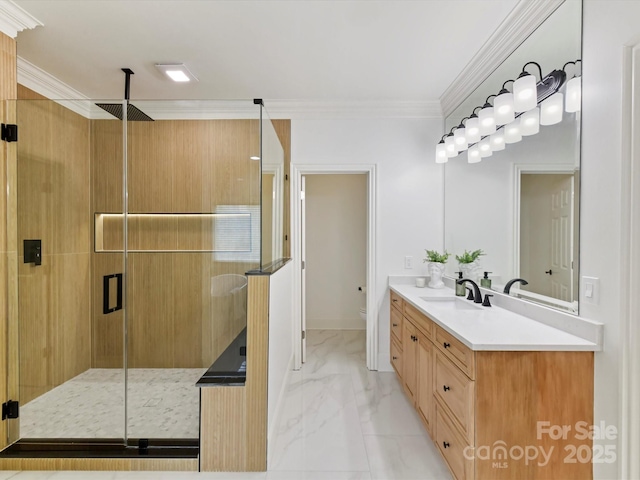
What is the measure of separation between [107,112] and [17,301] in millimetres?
1394

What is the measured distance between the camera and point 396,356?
2.88 meters

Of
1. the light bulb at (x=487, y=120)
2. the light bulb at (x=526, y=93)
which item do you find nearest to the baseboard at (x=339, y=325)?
the light bulb at (x=487, y=120)

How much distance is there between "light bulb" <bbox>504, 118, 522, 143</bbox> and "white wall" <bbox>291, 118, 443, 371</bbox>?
111 cm

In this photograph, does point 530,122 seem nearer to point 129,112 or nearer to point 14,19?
point 129,112

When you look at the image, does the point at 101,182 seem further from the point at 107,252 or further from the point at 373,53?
the point at 373,53

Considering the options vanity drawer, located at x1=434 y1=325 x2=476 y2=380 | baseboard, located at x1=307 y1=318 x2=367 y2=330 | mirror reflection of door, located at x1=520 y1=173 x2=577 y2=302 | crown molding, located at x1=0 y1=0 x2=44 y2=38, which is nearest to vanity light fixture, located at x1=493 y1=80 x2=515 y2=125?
mirror reflection of door, located at x1=520 y1=173 x2=577 y2=302

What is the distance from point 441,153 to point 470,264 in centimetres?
110

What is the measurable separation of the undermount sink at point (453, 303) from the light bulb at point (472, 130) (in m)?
1.27

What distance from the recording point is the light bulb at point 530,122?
1852 millimetres

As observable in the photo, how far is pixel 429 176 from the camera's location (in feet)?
10.7

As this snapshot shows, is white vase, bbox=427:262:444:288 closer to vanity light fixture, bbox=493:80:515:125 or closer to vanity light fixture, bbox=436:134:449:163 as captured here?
vanity light fixture, bbox=436:134:449:163

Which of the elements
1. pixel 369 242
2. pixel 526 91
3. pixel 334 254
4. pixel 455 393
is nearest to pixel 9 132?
pixel 369 242

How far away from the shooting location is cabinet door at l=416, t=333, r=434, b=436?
77.5 inches

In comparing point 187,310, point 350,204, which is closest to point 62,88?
point 187,310
